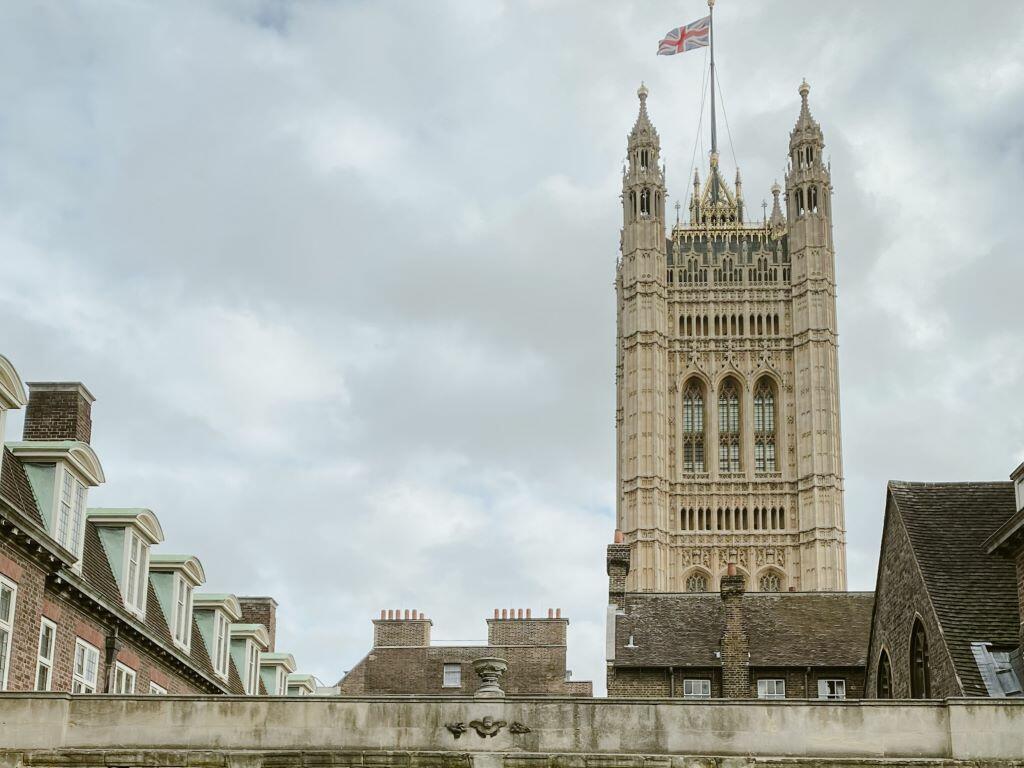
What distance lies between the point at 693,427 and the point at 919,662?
9605cm

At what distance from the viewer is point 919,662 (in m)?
29.0

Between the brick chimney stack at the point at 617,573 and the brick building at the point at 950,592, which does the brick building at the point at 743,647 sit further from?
the brick building at the point at 950,592

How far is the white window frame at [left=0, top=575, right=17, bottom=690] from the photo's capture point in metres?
24.4

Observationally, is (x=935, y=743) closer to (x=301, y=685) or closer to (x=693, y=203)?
(x=301, y=685)

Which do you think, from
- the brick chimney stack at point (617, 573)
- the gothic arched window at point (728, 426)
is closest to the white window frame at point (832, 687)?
the brick chimney stack at point (617, 573)

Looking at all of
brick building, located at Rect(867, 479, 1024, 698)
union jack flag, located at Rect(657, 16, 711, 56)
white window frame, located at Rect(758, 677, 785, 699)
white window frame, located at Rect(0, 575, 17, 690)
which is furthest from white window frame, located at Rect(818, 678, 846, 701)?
union jack flag, located at Rect(657, 16, 711, 56)

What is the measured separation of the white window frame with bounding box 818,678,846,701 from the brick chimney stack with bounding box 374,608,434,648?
75.7 ft

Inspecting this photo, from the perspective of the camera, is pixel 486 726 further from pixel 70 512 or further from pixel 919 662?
pixel 919 662

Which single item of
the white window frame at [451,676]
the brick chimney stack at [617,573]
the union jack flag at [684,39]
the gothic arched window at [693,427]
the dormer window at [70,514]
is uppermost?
the union jack flag at [684,39]

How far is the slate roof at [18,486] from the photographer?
25.3 metres

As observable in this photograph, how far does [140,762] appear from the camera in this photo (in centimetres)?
2122

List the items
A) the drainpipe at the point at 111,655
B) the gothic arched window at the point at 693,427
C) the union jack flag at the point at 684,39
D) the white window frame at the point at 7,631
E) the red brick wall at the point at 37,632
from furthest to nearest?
the gothic arched window at the point at 693,427 < the union jack flag at the point at 684,39 < the drainpipe at the point at 111,655 < the red brick wall at the point at 37,632 < the white window frame at the point at 7,631

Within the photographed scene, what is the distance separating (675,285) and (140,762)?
357 ft

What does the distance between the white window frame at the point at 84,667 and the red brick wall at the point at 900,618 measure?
1436cm
